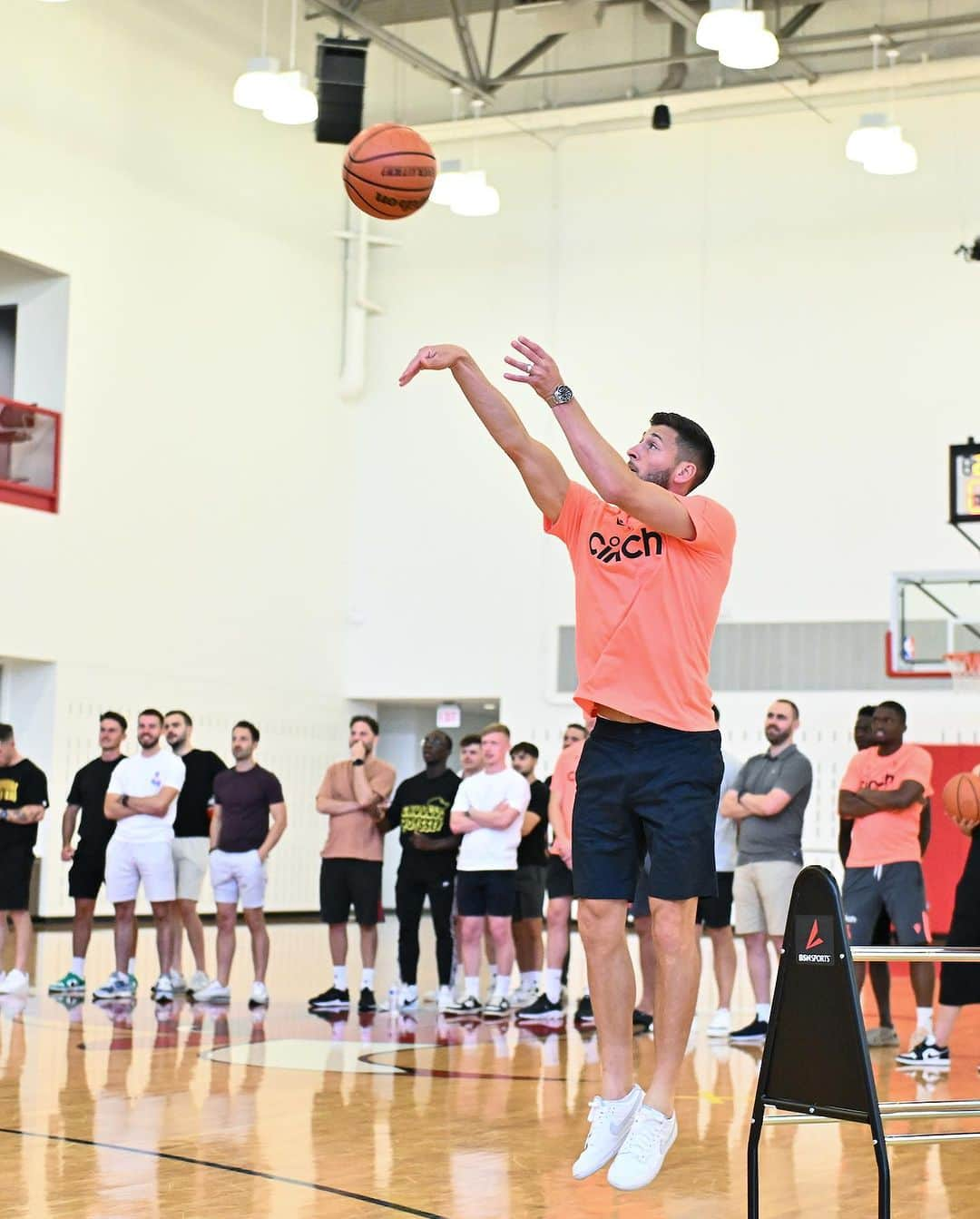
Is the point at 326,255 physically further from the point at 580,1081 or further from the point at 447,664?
the point at 580,1081

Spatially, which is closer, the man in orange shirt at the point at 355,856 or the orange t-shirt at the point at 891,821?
the orange t-shirt at the point at 891,821

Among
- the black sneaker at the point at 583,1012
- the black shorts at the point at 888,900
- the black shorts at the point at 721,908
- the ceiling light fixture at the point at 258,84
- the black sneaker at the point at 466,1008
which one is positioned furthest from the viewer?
the ceiling light fixture at the point at 258,84

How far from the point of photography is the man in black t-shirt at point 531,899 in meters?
11.0

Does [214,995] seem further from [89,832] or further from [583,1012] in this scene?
[583,1012]

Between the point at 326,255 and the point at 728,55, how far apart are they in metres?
8.25

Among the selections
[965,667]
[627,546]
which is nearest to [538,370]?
[627,546]

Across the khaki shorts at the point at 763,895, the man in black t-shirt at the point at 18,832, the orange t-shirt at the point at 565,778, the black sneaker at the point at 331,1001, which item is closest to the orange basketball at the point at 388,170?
the orange t-shirt at the point at 565,778

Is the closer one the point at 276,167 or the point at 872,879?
the point at 872,879

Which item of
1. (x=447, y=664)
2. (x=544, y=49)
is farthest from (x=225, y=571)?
(x=544, y=49)

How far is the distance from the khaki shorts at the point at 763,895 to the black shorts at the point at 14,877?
465 cm

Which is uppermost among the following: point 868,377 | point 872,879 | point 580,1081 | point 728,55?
point 728,55

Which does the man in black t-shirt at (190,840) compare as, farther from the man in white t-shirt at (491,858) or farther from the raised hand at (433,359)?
the raised hand at (433,359)

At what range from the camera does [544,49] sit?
65.3 feet

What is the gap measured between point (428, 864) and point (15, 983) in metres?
2.76
